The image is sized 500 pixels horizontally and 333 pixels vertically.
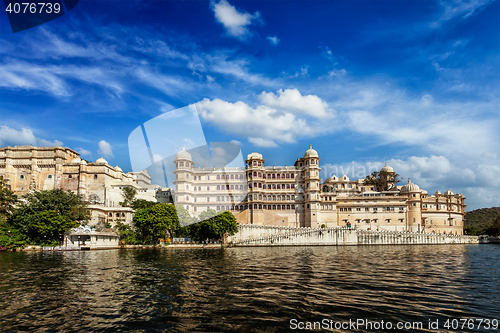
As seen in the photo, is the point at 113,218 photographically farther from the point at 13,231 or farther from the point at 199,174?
the point at 199,174

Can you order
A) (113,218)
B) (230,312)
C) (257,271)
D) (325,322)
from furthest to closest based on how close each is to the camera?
(113,218)
(257,271)
(230,312)
(325,322)

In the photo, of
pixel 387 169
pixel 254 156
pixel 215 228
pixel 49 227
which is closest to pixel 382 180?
pixel 387 169

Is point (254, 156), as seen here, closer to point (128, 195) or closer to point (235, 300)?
point (128, 195)

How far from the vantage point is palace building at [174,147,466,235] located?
74.2m

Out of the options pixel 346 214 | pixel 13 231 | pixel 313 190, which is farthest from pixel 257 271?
pixel 346 214

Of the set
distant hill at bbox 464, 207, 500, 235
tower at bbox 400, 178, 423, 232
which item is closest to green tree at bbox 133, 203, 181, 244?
tower at bbox 400, 178, 423, 232

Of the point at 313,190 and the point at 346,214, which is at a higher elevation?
the point at 313,190

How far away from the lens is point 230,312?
13.2 meters

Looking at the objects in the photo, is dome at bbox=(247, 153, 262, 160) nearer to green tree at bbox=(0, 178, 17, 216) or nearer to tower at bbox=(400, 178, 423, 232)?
tower at bbox=(400, 178, 423, 232)

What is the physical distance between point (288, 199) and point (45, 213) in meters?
53.0

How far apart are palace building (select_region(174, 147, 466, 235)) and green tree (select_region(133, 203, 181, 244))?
48.1ft

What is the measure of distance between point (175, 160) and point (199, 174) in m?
7.20

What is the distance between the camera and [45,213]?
1956 inches

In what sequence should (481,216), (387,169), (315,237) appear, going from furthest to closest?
(481,216)
(387,169)
(315,237)
